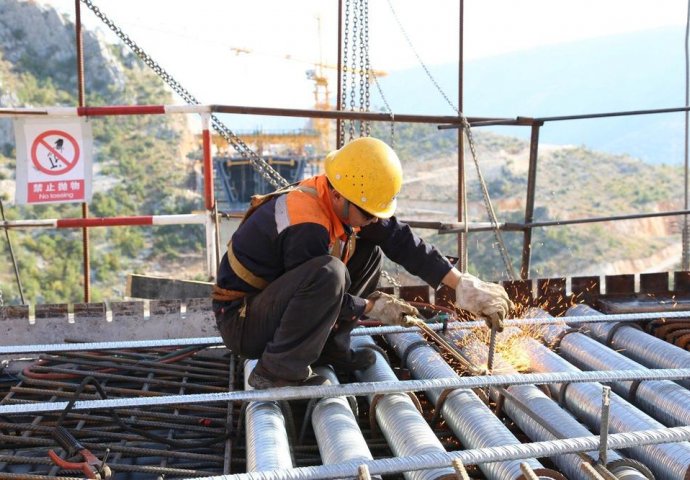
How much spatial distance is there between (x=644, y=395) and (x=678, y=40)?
218215mm

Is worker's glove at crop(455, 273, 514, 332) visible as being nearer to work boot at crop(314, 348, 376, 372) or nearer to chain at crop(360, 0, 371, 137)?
work boot at crop(314, 348, 376, 372)

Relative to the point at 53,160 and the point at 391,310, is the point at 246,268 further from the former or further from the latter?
the point at 53,160

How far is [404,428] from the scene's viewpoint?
122 inches

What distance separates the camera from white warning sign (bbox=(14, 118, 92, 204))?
5.88 meters

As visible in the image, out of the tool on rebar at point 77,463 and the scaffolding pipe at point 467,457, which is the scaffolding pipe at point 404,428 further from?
the tool on rebar at point 77,463

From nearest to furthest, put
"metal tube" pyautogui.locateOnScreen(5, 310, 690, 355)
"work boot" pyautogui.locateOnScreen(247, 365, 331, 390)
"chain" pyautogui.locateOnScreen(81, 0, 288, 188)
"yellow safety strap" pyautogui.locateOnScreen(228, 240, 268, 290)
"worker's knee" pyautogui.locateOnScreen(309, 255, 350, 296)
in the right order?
"worker's knee" pyautogui.locateOnScreen(309, 255, 350, 296), "work boot" pyautogui.locateOnScreen(247, 365, 331, 390), "yellow safety strap" pyautogui.locateOnScreen(228, 240, 268, 290), "metal tube" pyautogui.locateOnScreen(5, 310, 690, 355), "chain" pyautogui.locateOnScreen(81, 0, 288, 188)

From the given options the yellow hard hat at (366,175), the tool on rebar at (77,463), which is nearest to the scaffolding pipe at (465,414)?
the yellow hard hat at (366,175)

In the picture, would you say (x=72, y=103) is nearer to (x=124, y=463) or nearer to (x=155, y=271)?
(x=155, y=271)

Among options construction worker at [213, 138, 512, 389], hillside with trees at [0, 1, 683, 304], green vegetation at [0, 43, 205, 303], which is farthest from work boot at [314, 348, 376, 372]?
hillside with trees at [0, 1, 683, 304]

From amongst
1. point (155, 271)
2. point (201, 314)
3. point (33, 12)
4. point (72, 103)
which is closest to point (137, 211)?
point (155, 271)

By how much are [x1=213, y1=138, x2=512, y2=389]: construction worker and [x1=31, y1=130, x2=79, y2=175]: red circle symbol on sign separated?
2.90 meters

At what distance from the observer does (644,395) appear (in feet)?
11.6

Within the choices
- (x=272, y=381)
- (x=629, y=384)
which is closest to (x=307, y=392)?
(x=272, y=381)

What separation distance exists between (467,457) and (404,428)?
0.49 meters
